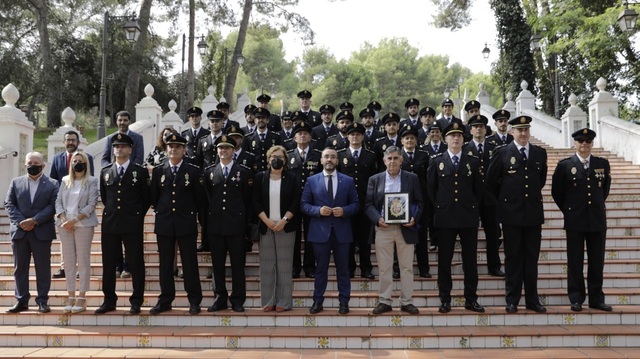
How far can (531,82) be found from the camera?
24828 millimetres

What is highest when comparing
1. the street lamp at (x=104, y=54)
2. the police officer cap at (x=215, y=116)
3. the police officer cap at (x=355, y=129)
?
the street lamp at (x=104, y=54)

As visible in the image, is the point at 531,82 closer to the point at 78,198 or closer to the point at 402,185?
the point at 402,185

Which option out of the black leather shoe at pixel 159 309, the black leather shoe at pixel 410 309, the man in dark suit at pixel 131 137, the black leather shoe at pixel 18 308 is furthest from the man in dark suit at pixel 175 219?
the black leather shoe at pixel 410 309

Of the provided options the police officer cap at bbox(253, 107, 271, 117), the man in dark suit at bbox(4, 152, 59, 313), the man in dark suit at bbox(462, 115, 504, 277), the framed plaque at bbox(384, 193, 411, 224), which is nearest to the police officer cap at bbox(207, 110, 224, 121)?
the police officer cap at bbox(253, 107, 271, 117)

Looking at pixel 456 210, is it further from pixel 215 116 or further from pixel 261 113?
pixel 215 116

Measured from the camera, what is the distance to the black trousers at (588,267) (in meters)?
6.52

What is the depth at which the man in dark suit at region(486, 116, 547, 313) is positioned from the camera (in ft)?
21.4

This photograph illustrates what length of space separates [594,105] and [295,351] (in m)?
13.3

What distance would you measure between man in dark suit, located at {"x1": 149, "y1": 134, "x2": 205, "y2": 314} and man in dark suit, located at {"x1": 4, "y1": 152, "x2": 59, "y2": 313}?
4.62ft

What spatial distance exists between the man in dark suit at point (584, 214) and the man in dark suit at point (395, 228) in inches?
75.0

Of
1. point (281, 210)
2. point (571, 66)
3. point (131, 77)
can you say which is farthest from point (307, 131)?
point (571, 66)

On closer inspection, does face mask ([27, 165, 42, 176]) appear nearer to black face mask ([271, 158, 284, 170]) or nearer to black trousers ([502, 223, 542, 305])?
black face mask ([271, 158, 284, 170])

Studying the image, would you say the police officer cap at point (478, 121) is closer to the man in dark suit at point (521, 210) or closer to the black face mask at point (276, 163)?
the man in dark suit at point (521, 210)

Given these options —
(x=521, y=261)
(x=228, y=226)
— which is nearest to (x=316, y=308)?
(x=228, y=226)
